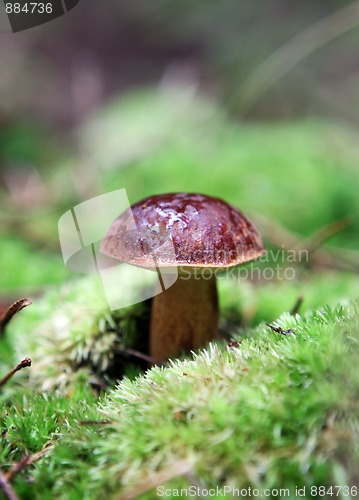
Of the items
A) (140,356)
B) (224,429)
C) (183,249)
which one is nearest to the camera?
(224,429)

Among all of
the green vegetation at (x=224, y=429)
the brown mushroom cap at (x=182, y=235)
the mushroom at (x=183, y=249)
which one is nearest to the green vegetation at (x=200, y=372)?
the green vegetation at (x=224, y=429)

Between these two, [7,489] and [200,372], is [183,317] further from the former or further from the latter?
A: [7,489]

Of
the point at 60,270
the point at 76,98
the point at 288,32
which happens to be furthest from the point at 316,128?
the point at 76,98

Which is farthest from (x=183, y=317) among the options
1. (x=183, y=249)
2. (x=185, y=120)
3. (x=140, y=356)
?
(x=185, y=120)

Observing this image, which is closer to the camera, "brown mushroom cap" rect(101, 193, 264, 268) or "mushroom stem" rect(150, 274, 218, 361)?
"brown mushroom cap" rect(101, 193, 264, 268)

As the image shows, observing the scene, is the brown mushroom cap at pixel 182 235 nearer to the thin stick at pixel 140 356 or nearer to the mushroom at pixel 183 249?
the mushroom at pixel 183 249

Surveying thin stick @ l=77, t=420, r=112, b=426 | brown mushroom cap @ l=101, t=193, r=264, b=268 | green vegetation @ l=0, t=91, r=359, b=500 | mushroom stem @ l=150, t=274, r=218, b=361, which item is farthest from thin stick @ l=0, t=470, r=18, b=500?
mushroom stem @ l=150, t=274, r=218, b=361

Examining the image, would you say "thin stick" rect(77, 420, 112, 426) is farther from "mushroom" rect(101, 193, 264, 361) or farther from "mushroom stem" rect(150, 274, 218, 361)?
"mushroom stem" rect(150, 274, 218, 361)
